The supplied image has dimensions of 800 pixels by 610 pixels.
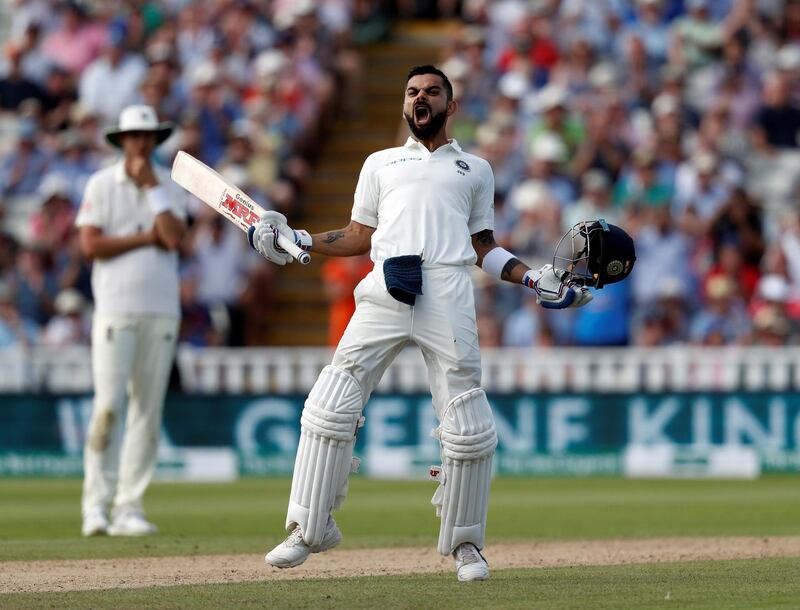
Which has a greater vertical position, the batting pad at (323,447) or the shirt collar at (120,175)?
the shirt collar at (120,175)

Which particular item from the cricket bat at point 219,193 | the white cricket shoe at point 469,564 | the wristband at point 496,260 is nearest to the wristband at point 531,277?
the wristband at point 496,260

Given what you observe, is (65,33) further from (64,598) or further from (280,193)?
(64,598)

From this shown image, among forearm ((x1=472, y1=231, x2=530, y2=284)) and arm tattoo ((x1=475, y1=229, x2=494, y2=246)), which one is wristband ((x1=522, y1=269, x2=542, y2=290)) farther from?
arm tattoo ((x1=475, y1=229, x2=494, y2=246))

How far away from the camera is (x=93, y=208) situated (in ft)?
31.3

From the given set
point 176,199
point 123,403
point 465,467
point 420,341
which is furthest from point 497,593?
point 176,199

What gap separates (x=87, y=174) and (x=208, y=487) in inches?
184

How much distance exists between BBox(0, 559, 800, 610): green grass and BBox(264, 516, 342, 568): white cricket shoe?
0.09m

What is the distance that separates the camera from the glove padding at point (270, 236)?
Answer: 6.84 m

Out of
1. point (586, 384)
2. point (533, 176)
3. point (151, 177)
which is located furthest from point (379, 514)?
point (533, 176)

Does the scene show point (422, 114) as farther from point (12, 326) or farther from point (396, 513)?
point (12, 326)

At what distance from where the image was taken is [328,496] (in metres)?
6.82

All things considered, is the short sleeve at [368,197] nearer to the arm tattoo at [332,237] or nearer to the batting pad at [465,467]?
the arm tattoo at [332,237]

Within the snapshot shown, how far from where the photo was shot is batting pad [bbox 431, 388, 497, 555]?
6.75 meters

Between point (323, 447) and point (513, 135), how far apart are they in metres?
10.0
